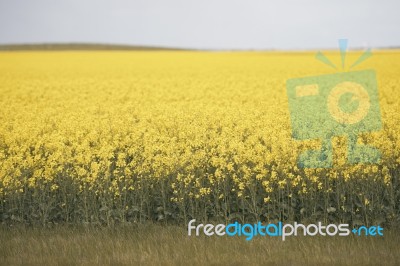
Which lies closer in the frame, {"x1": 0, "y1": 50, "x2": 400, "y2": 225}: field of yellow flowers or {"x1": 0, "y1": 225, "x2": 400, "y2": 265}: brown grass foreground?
{"x1": 0, "y1": 225, "x2": 400, "y2": 265}: brown grass foreground

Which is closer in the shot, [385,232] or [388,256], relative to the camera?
[388,256]

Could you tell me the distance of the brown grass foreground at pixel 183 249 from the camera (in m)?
7.08

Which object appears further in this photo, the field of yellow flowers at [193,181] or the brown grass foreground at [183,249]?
the field of yellow flowers at [193,181]

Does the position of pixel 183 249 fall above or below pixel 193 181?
below

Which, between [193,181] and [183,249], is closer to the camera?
[183,249]

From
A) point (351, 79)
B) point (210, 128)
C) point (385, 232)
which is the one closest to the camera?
point (385, 232)

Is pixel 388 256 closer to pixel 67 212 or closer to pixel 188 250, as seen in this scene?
pixel 188 250

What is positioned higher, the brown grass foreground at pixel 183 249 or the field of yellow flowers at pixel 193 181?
the field of yellow flowers at pixel 193 181

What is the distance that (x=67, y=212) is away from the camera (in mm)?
8945

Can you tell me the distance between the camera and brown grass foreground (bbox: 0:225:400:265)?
7.08 metres

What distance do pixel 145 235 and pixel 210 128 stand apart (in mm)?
4698

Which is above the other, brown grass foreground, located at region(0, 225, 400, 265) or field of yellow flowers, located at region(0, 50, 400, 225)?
field of yellow flowers, located at region(0, 50, 400, 225)

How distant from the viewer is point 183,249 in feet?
24.5

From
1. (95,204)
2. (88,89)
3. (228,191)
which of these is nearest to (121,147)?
(95,204)
